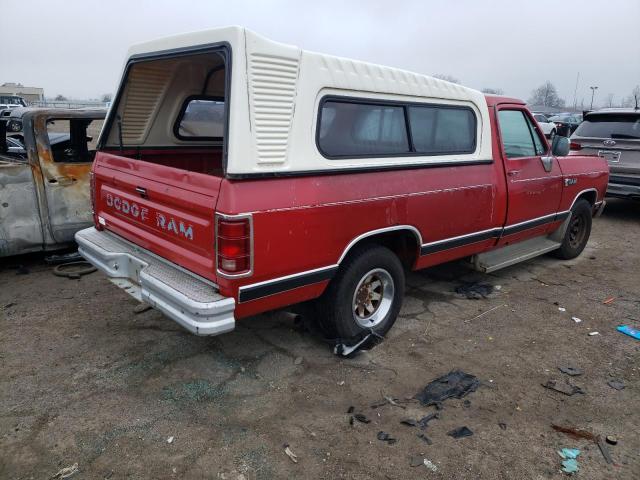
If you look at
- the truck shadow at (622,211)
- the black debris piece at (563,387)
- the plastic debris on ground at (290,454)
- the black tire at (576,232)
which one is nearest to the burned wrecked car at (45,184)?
the plastic debris on ground at (290,454)

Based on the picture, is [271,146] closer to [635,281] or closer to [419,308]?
[419,308]

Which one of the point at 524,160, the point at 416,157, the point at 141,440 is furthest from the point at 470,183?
the point at 141,440

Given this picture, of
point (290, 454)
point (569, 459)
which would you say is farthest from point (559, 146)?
point (290, 454)

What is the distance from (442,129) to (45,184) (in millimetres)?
4088

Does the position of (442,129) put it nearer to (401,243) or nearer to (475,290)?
(401,243)

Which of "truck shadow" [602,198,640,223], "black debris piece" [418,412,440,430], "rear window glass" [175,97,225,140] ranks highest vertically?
"rear window glass" [175,97,225,140]

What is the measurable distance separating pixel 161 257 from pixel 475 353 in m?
2.49

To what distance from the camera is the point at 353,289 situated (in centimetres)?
351

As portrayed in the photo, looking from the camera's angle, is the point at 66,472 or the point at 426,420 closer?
the point at 66,472

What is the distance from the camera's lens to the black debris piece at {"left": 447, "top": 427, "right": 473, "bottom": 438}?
2854 mm

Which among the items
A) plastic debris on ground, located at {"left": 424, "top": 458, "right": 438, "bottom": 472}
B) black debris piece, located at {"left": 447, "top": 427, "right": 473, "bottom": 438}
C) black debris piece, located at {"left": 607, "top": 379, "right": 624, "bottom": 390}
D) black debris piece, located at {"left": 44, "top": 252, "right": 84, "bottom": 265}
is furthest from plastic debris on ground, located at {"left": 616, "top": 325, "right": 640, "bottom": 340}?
black debris piece, located at {"left": 44, "top": 252, "right": 84, "bottom": 265}

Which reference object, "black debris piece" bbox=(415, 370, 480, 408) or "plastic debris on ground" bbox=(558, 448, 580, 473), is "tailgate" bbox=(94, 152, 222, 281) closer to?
"black debris piece" bbox=(415, 370, 480, 408)

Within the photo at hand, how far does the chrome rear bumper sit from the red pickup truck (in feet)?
0.04

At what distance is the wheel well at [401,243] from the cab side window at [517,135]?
1.51 meters
